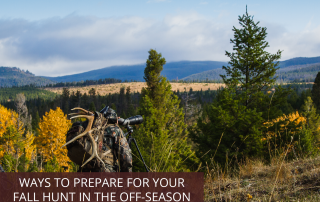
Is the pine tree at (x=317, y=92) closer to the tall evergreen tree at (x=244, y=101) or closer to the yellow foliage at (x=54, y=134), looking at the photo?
the tall evergreen tree at (x=244, y=101)

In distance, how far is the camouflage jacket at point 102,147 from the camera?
3.21 meters

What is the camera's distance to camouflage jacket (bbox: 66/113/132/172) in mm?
3215

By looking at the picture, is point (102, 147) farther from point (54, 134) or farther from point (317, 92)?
point (317, 92)

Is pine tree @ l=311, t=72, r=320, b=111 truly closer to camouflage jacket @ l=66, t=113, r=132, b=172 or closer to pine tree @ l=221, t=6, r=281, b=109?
pine tree @ l=221, t=6, r=281, b=109

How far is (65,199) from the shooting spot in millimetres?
2871

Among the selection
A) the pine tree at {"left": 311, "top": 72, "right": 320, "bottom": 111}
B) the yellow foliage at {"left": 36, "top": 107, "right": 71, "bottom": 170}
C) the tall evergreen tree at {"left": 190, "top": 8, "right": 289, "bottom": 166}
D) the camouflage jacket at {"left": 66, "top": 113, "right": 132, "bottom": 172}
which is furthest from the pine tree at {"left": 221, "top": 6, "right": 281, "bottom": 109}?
the pine tree at {"left": 311, "top": 72, "right": 320, "bottom": 111}

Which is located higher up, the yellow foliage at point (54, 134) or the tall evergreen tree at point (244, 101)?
the tall evergreen tree at point (244, 101)

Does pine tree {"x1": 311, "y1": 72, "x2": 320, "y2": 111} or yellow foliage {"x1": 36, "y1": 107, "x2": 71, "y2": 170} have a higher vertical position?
pine tree {"x1": 311, "y1": 72, "x2": 320, "y2": 111}

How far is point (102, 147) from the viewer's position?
3420 mm

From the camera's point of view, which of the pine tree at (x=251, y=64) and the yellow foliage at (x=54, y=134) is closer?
the pine tree at (x=251, y=64)

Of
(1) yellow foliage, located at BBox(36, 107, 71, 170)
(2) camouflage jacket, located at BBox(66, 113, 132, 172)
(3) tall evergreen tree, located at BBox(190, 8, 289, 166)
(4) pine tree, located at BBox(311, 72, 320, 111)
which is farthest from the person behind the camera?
(4) pine tree, located at BBox(311, 72, 320, 111)

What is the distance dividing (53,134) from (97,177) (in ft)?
108

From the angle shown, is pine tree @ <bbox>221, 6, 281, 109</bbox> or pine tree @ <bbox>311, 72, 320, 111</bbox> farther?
pine tree @ <bbox>311, 72, 320, 111</bbox>

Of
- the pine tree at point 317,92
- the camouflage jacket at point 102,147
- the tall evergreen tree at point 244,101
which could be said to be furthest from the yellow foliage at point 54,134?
the pine tree at point 317,92
